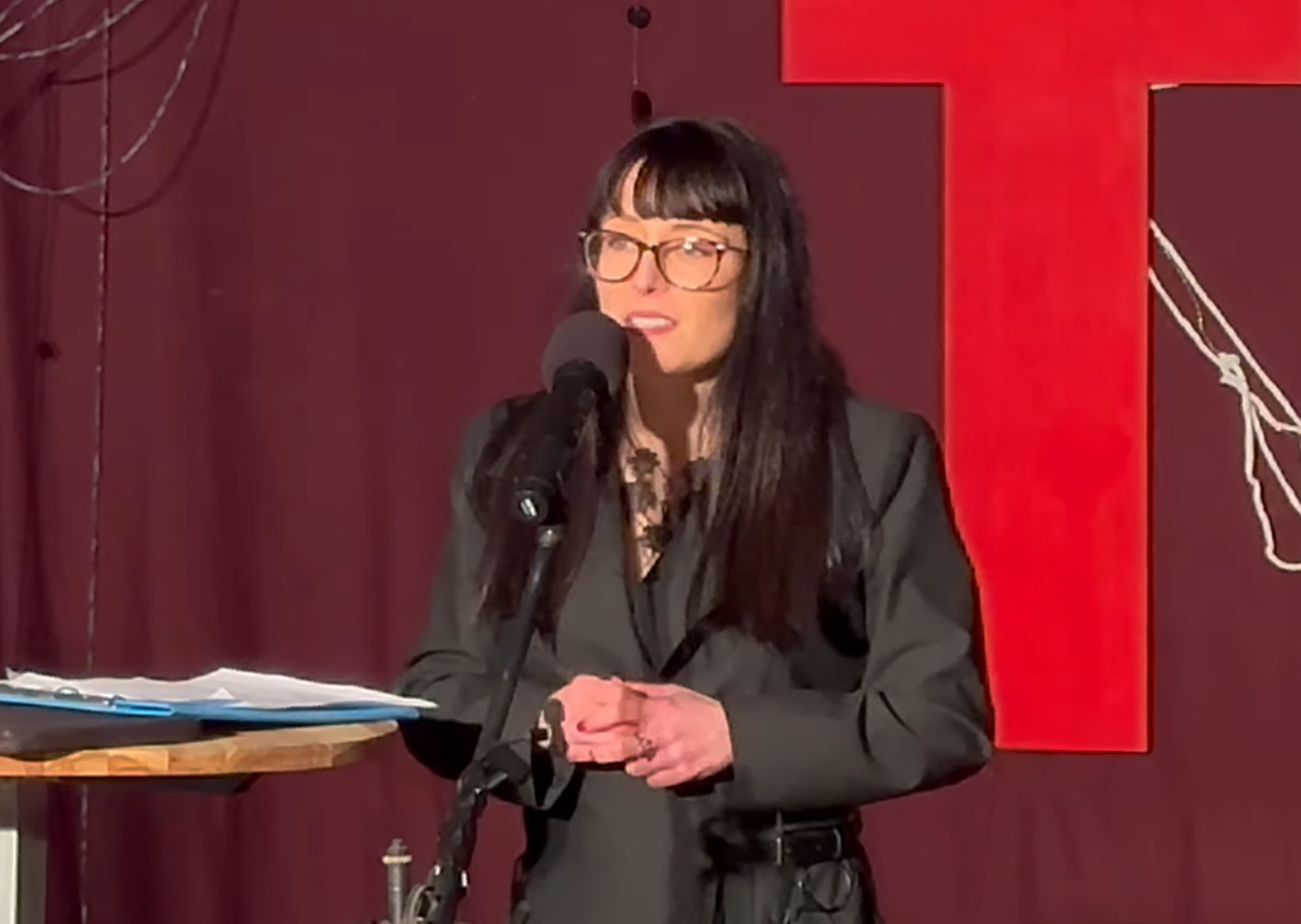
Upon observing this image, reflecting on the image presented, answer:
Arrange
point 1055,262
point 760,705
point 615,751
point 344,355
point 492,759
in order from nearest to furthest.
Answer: point 492,759
point 615,751
point 760,705
point 1055,262
point 344,355

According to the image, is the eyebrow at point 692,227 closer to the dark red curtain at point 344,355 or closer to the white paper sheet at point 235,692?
the white paper sheet at point 235,692

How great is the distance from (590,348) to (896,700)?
1.22 feet

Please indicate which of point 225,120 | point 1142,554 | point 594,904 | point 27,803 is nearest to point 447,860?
point 594,904

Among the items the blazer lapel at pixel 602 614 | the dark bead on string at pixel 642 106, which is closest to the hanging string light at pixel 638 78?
the dark bead on string at pixel 642 106

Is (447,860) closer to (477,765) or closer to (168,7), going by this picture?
(477,765)

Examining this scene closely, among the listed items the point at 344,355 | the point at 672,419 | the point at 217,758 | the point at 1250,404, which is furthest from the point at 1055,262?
the point at 217,758

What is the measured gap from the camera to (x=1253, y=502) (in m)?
2.37

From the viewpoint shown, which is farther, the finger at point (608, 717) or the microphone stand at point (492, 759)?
the finger at point (608, 717)

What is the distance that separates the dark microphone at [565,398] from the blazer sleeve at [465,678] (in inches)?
11.5

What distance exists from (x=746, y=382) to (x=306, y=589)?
114 cm

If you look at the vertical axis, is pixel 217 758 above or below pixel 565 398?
below

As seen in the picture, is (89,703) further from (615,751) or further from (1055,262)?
(1055,262)

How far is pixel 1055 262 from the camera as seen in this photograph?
7.74 feet

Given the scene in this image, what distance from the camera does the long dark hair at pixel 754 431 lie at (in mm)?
1442
